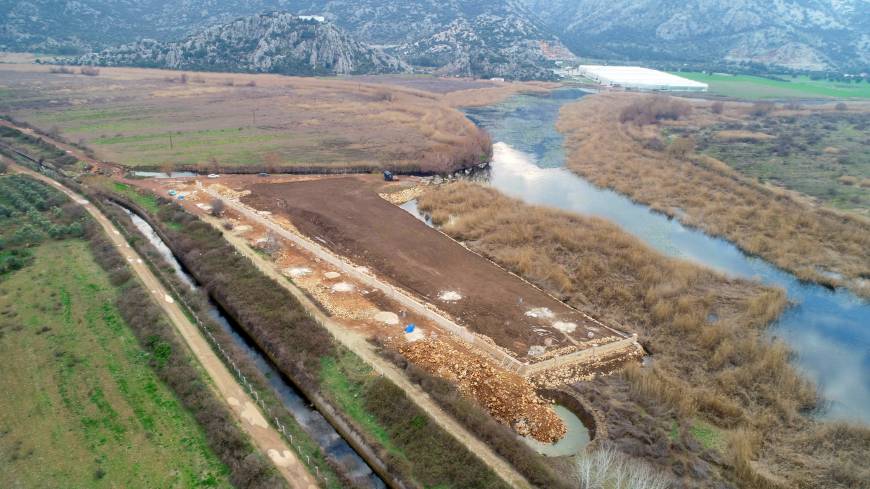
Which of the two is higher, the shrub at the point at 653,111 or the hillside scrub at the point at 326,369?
the shrub at the point at 653,111

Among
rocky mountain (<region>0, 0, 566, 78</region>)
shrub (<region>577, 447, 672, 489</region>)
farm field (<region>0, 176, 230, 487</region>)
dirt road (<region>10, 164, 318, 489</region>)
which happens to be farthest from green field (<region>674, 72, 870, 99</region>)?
farm field (<region>0, 176, 230, 487</region>)

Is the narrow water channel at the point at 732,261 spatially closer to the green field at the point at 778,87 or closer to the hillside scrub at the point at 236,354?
the hillside scrub at the point at 236,354

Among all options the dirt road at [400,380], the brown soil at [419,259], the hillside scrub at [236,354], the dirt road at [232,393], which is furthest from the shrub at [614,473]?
the dirt road at [232,393]

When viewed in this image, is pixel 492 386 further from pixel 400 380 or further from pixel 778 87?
pixel 778 87

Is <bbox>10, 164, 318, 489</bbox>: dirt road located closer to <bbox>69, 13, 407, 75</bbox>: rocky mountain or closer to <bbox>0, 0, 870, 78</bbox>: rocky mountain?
<bbox>69, 13, 407, 75</bbox>: rocky mountain

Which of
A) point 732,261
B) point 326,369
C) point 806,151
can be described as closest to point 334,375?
point 326,369

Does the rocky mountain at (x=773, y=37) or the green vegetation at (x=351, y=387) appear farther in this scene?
the rocky mountain at (x=773, y=37)

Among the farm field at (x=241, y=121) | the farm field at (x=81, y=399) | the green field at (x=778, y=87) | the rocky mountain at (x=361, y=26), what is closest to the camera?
the farm field at (x=81, y=399)
